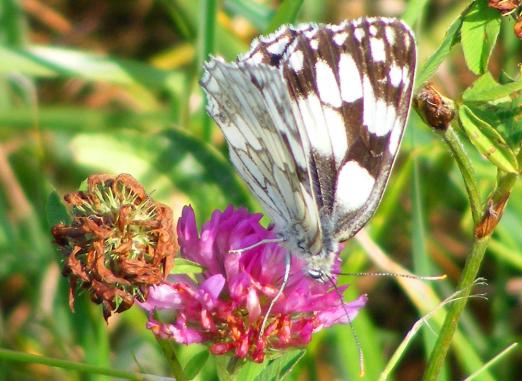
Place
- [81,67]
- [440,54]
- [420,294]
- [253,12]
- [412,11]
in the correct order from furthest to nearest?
[81,67]
[253,12]
[420,294]
[412,11]
[440,54]

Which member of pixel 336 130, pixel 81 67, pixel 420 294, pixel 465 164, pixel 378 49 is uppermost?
pixel 81 67

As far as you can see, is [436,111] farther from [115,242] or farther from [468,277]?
[115,242]

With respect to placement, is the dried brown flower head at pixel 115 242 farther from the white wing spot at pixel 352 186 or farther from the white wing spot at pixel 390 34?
the white wing spot at pixel 390 34

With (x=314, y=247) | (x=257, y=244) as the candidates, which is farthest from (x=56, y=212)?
(x=314, y=247)

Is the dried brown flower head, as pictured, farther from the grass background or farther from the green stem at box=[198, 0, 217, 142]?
the green stem at box=[198, 0, 217, 142]

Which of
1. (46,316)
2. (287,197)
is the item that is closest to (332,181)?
(287,197)

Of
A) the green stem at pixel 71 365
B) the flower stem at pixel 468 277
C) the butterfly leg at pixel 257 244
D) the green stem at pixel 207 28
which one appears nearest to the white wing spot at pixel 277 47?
the butterfly leg at pixel 257 244
